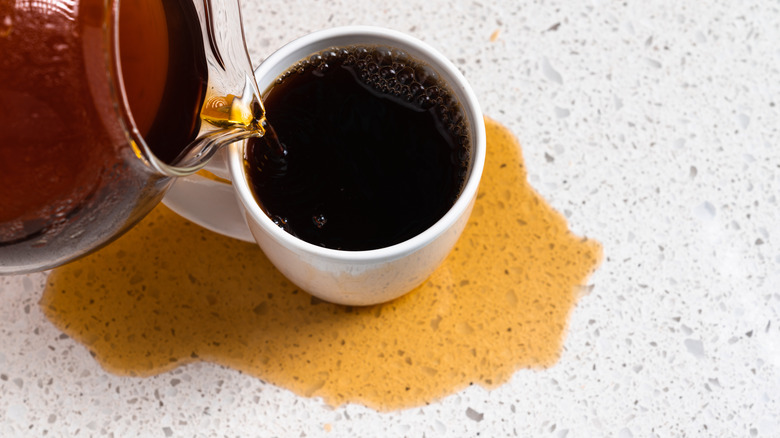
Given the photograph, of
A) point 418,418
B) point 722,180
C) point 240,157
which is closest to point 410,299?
point 418,418

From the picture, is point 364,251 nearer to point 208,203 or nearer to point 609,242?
point 208,203

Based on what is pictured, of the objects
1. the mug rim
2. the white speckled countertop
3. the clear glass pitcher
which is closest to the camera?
the clear glass pitcher

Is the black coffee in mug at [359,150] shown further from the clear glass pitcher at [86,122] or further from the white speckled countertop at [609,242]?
the white speckled countertop at [609,242]

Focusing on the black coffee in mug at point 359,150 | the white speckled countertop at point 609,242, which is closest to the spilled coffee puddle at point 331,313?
the white speckled countertop at point 609,242

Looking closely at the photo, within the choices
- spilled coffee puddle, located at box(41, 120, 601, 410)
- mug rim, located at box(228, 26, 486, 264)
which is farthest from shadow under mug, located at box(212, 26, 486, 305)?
spilled coffee puddle, located at box(41, 120, 601, 410)

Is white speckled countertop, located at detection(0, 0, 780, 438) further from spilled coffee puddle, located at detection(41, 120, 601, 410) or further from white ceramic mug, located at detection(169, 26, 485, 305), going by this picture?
white ceramic mug, located at detection(169, 26, 485, 305)

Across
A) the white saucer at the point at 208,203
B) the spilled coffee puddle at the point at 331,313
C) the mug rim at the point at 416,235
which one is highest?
the mug rim at the point at 416,235

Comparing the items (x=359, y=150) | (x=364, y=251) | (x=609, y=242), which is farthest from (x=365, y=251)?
(x=609, y=242)
